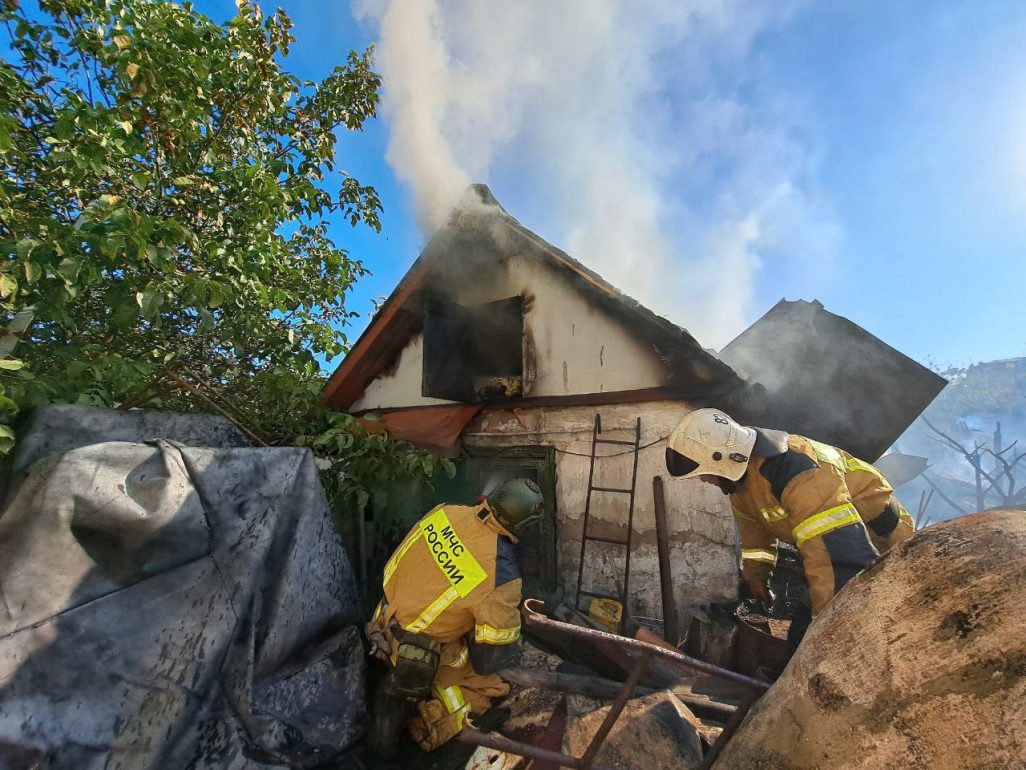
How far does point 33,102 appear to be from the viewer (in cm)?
390

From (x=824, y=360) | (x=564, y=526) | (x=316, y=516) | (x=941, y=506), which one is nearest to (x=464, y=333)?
(x=564, y=526)

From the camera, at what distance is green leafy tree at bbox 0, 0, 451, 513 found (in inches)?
113

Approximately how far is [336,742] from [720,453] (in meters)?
3.03

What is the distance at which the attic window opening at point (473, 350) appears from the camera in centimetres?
543

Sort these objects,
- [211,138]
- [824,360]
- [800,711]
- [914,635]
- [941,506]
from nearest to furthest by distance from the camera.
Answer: [914,635] < [800,711] < [211,138] < [824,360] < [941,506]

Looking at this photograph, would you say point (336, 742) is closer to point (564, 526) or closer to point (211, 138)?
point (564, 526)

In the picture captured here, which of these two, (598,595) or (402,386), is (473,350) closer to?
(402,386)

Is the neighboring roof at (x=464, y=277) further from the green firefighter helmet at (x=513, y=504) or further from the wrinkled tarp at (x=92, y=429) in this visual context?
the wrinkled tarp at (x=92, y=429)

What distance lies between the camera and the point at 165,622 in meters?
2.39

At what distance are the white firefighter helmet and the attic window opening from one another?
269 centimetres

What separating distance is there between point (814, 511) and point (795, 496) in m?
0.12

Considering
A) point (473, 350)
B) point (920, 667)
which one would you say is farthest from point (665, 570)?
point (473, 350)

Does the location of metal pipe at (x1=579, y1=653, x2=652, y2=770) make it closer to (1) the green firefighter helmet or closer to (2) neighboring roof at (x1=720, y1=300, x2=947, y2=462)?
(1) the green firefighter helmet

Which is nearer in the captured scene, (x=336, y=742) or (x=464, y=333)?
(x=336, y=742)
